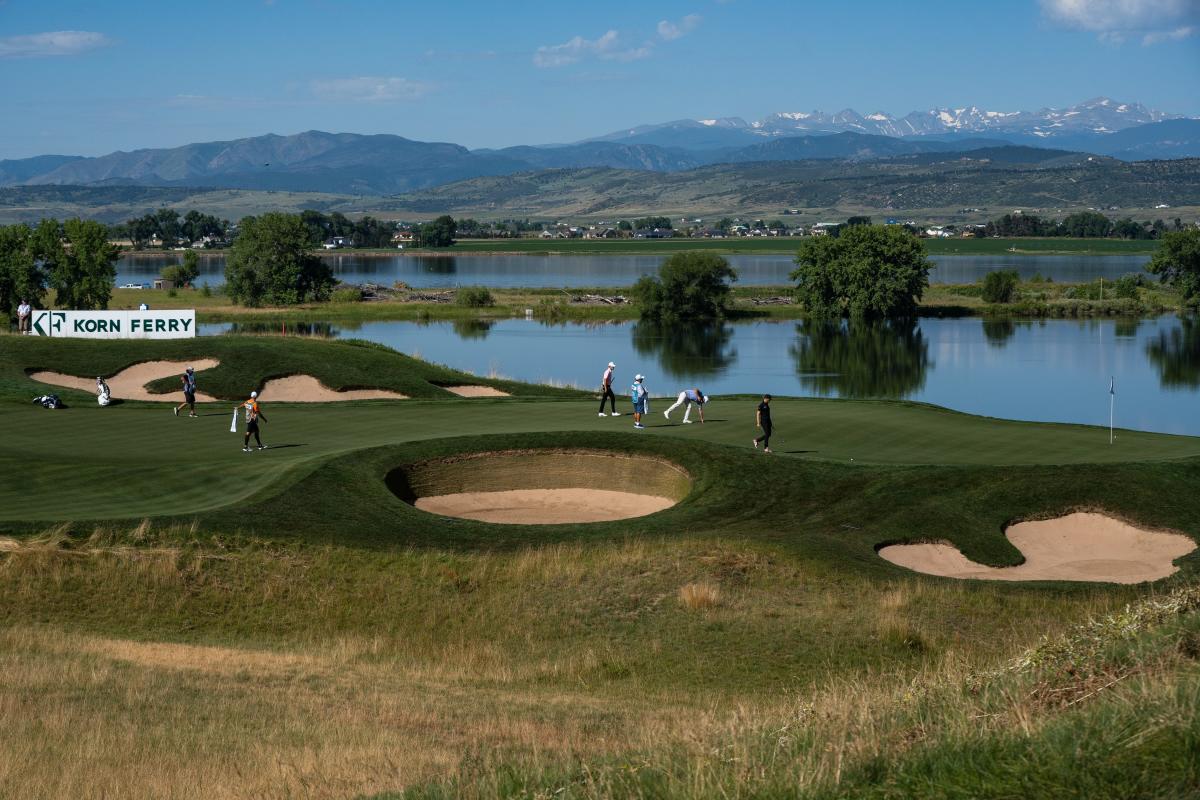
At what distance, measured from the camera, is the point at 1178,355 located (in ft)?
306

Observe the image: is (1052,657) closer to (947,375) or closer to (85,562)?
(85,562)

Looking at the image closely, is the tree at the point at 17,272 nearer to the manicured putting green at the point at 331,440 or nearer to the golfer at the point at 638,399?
the manicured putting green at the point at 331,440

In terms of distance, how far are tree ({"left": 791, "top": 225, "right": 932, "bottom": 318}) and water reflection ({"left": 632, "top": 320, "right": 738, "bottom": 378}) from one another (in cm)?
1088

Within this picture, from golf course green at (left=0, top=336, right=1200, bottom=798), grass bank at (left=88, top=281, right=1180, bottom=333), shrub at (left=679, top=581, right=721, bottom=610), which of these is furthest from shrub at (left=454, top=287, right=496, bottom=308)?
shrub at (left=679, top=581, right=721, bottom=610)

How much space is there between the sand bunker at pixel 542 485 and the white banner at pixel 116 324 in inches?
1223

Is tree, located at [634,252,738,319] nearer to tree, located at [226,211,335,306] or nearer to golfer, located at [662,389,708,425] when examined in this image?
tree, located at [226,211,335,306]

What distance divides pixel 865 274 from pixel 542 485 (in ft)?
294

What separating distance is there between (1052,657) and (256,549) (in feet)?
51.7

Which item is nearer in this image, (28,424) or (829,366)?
(28,424)

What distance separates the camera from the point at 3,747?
46.7 feet

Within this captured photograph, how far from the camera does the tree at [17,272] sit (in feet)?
316

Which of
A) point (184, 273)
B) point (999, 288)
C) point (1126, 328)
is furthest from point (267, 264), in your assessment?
point (1126, 328)

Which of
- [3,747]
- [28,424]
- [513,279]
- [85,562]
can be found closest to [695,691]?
[3,747]

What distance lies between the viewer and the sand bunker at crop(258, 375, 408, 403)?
2016 inches
